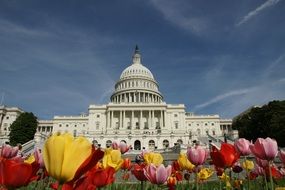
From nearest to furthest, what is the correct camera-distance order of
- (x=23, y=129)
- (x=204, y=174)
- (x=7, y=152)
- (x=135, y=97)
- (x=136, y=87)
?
(x=7, y=152) < (x=204, y=174) < (x=23, y=129) < (x=135, y=97) < (x=136, y=87)

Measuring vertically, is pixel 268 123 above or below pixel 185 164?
above

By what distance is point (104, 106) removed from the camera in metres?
93.6

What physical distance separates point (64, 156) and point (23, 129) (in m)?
83.3

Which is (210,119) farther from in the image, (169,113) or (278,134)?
(278,134)

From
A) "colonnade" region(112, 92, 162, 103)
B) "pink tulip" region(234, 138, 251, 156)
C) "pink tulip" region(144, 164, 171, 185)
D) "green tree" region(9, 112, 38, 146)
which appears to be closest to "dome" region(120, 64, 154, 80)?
"colonnade" region(112, 92, 162, 103)

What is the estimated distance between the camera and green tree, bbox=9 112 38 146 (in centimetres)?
7569

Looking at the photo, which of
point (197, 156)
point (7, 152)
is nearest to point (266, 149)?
point (197, 156)

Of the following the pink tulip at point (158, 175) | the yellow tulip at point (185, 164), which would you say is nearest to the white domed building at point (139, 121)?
the yellow tulip at point (185, 164)

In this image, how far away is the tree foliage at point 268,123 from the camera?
4922 cm

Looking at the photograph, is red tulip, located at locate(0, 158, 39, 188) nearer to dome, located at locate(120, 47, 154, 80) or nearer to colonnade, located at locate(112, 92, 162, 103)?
colonnade, located at locate(112, 92, 162, 103)

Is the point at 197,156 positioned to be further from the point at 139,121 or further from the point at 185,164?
the point at 139,121

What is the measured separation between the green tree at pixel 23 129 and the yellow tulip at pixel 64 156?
81194mm

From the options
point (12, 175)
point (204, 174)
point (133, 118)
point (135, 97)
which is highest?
point (135, 97)

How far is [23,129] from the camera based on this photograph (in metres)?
77.4
